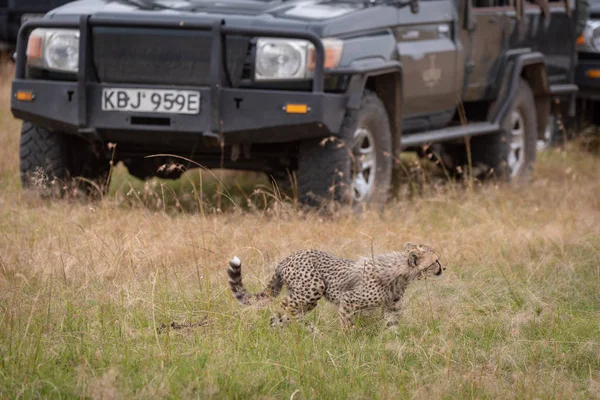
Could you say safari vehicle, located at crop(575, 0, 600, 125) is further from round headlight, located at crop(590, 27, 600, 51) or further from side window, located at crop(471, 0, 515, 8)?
side window, located at crop(471, 0, 515, 8)

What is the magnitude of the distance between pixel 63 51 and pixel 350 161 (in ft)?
5.28

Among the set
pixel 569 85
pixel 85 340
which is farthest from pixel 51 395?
pixel 569 85

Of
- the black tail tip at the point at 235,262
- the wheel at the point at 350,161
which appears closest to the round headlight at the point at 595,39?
the wheel at the point at 350,161

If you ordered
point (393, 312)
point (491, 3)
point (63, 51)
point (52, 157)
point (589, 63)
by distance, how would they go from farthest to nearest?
point (589, 63)
point (491, 3)
point (52, 157)
point (63, 51)
point (393, 312)

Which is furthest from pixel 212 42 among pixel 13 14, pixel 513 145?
pixel 13 14

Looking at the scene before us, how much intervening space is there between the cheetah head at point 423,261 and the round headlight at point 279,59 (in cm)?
200

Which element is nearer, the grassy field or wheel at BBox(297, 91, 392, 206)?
the grassy field

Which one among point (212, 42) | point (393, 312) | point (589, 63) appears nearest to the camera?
point (393, 312)

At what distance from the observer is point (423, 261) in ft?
14.1

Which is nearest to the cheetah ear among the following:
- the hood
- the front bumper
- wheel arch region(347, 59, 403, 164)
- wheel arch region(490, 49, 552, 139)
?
the front bumper

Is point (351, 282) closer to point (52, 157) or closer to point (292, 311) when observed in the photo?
point (292, 311)

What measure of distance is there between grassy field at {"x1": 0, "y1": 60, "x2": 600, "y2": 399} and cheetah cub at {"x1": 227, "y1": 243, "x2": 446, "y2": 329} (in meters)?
0.07

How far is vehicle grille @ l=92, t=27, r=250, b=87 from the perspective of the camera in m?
6.15

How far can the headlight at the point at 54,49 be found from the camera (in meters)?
6.32
